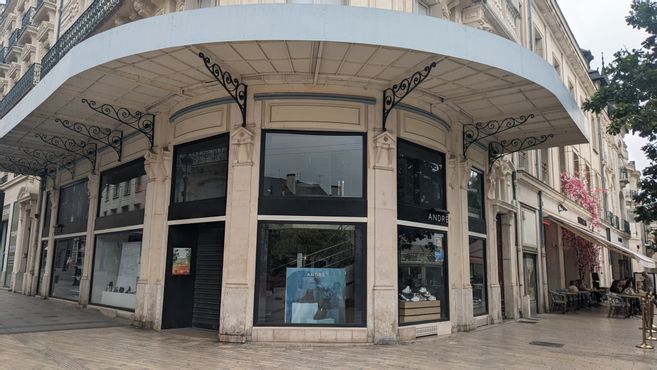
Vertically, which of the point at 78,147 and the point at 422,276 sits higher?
the point at 78,147

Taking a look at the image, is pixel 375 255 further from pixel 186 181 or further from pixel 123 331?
pixel 123 331

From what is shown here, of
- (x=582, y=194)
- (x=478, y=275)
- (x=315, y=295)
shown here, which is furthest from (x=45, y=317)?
(x=582, y=194)

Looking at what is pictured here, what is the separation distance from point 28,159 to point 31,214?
15.7 feet

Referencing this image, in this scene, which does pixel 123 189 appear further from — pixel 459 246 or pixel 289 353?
pixel 459 246

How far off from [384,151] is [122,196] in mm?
7330

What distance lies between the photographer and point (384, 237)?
885cm

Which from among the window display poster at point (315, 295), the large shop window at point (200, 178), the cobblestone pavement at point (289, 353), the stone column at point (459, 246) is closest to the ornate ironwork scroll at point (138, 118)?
the large shop window at point (200, 178)

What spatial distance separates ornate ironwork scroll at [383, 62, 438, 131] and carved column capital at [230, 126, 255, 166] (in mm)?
2525

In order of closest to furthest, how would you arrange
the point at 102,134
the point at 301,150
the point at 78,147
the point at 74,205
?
the point at 301,150
the point at 102,134
the point at 78,147
the point at 74,205

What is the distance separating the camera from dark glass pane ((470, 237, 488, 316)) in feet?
37.4

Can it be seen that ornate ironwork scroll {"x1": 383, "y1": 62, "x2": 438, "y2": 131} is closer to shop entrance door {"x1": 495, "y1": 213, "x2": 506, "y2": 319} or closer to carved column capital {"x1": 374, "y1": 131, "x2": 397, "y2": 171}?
carved column capital {"x1": 374, "y1": 131, "x2": 397, "y2": 171}

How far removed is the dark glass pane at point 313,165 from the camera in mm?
8945

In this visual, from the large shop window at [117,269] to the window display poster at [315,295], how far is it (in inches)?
182

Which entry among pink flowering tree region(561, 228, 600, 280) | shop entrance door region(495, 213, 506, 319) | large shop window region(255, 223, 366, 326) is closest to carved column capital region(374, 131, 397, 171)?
large shop window region(255, 223, 366, 326)
